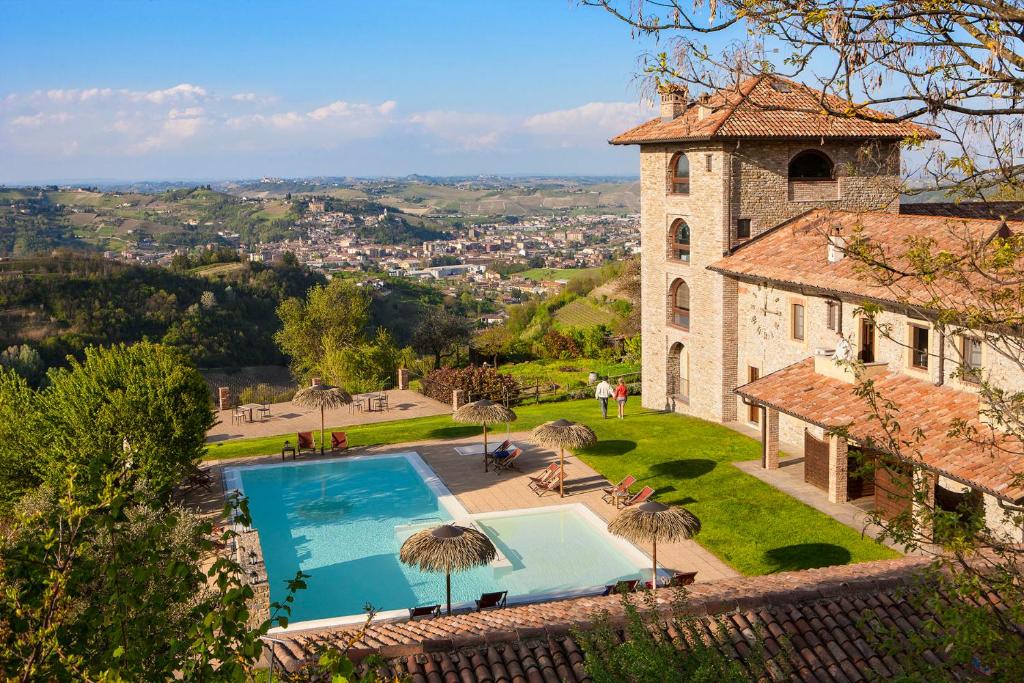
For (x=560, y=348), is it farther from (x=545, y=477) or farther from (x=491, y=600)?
(x=491, y=600)

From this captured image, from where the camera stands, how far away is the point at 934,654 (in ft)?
33.5

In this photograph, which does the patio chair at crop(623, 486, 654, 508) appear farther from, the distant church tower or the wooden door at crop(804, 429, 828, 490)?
the distant church tower

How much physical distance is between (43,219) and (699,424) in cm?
12600

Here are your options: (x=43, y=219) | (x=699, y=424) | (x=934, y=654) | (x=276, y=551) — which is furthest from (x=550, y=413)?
(x=43, y=219)

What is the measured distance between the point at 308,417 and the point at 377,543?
44.9 ft

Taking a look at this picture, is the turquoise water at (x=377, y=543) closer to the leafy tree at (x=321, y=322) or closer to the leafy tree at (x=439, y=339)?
the leafy tree at (x=439, y=339)

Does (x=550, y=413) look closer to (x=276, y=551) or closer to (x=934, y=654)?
(x=276, y=551)

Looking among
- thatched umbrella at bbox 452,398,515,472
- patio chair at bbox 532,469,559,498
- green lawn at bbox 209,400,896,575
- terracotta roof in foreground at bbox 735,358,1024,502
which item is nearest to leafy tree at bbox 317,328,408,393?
green lawn at bbox 209,400,896,575

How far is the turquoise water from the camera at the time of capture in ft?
54.2

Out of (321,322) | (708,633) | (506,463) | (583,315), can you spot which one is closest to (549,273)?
(583,315)

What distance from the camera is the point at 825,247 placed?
22.3 metres

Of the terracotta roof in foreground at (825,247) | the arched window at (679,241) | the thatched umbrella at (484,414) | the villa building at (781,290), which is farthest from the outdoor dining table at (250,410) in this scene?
the terracotta roof in foreground at (825,247)

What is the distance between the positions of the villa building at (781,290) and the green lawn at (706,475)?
41.5 inches

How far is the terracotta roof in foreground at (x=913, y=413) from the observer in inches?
559
